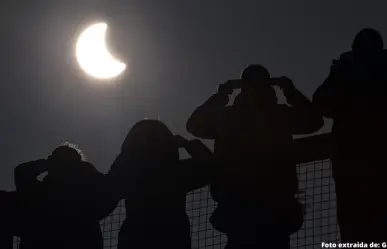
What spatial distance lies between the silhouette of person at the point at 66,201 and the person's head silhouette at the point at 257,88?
3.90 feet

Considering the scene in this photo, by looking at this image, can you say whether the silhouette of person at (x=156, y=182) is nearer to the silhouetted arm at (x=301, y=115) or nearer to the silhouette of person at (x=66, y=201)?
the silhouette of person at (x=66, y=201)

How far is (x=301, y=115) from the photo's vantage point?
6.63 metres

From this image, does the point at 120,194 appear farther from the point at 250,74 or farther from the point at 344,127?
the point at 344,127

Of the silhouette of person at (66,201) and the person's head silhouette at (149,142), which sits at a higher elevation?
the person's head silhouette at (149,142)

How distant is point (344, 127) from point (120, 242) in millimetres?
1726

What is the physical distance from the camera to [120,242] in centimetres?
681

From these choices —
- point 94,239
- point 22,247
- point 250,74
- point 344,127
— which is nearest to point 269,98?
point 250,74

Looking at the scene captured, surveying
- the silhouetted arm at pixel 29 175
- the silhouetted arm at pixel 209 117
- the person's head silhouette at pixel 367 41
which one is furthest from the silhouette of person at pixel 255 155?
the silhouetted arm at pixel 29 175

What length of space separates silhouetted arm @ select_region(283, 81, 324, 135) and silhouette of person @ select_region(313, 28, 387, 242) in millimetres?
107

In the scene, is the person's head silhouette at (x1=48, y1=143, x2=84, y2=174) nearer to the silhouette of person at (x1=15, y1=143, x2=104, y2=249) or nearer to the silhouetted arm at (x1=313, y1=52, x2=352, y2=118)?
the silhouette of person at (x1=15, y1=143, x2=104, y2=249)

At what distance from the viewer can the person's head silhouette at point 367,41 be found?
645 centimetres

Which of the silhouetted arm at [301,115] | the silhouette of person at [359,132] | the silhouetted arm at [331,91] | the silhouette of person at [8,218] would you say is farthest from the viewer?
the silhouette of person at [8,218]

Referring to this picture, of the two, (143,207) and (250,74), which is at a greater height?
(250,74)

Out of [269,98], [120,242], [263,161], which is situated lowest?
[120,242]
